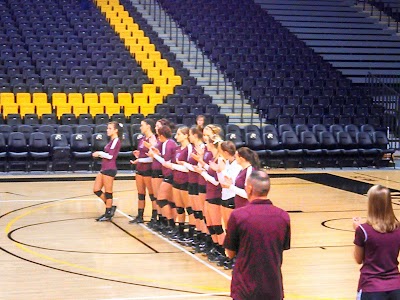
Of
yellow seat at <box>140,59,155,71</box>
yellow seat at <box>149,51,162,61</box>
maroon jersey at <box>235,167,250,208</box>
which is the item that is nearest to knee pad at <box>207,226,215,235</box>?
maroon jersey at <box>235,167,250,208</box>

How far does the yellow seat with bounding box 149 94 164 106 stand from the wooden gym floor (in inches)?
238

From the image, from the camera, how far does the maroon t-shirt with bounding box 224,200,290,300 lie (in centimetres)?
502

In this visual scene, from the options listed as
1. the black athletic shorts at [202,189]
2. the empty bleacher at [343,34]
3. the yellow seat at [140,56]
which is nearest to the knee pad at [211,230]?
the black athletic shorts at [202,189]

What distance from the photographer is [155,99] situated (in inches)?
856

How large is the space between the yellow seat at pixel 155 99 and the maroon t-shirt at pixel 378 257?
16950mm

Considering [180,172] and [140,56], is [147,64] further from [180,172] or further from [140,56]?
[180,172]

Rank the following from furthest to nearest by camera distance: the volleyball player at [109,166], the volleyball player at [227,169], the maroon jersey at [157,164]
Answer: the volleyball player at [109,166], the maroon jersey at [157,164], the volleyball player at [227,169]

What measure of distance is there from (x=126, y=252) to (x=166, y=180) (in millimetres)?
1529

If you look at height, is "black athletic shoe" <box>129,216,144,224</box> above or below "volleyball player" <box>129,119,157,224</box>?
below

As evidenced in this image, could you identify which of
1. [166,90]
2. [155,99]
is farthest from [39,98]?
[166,90]

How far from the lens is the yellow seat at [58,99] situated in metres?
20.6

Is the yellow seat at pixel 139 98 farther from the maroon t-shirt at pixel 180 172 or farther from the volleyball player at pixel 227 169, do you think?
the volleyball player at pixel 227 169

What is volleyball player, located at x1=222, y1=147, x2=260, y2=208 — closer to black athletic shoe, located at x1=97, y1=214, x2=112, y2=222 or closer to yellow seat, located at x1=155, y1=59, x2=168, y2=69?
black athletic shoe, located at x1=97, y1=214, x2=112, y2=222

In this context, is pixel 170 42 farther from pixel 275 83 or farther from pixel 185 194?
pixel 185 194
